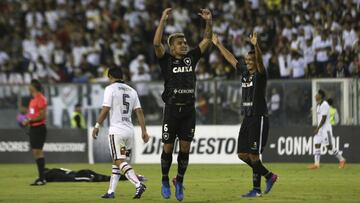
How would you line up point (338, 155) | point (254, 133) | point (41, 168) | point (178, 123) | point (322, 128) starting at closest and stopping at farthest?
1. point (178, 123)
2. point (254, 133)
3. point (41, 168)
4. point (338, 155)
5. point (322, 128)

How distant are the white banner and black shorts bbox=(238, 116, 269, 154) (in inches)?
520

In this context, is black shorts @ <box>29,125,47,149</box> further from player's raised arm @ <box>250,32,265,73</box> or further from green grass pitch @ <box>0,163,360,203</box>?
player's raised arm @ <box>250,32,265,73</box>

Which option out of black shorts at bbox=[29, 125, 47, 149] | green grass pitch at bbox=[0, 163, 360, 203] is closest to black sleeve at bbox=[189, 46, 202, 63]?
green grass pitch at bbox=[0, 163, 360, 203]

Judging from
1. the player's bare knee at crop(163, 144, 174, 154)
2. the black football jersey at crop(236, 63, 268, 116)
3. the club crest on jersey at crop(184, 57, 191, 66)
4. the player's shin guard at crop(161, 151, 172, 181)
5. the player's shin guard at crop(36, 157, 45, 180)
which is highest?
the club crest on jersey at crop(184, 57, 191, 66)

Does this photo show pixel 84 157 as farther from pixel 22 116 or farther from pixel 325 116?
pixel 325 116

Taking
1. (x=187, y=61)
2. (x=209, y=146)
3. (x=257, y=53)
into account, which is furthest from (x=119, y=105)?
(x=209, y=146)

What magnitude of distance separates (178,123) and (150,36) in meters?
21.1

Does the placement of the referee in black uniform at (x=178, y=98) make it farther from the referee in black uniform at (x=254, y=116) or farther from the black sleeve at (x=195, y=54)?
the referee in black uniform at (x=254, y=116)

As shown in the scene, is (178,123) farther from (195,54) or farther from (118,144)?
(118,144)

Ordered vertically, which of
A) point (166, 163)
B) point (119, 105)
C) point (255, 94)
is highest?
point (255, 94)

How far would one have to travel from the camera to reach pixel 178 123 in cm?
1549

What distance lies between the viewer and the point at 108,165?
29.6 meters

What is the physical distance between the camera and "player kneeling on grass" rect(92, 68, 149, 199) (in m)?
16.2

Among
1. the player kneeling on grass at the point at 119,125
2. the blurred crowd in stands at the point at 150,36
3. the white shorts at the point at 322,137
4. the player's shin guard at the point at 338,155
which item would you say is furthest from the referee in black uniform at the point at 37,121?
the blurred crowd in stands at the point at 150,36
